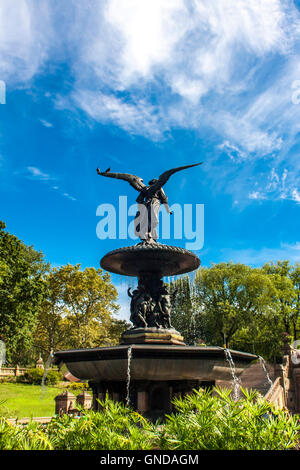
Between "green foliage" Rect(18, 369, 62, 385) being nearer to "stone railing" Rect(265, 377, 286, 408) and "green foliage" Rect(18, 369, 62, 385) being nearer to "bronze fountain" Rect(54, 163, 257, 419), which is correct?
"stone railing" Rect(265, 377, 286, 408)

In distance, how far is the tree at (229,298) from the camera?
37062 millimetres

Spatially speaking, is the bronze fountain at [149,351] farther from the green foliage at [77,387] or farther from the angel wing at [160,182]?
the green foliage at [77,387]

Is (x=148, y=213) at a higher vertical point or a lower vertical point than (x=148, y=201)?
lower

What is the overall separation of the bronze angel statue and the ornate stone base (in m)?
2.71

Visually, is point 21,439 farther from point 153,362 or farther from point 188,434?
point 153,362

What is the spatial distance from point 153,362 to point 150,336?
1.95 metres

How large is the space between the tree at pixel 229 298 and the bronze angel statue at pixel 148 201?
25.8 m

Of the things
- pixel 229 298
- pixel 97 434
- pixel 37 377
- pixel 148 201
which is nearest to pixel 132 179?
pixel 148 201

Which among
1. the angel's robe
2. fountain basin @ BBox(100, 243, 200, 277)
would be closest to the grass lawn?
fountain basin @ BBox(100, 243, 200, 277)

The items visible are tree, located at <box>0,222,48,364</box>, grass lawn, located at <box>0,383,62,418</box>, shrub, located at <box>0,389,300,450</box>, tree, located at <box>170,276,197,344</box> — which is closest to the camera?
shrub, located at <box>0,389,300,450</box>

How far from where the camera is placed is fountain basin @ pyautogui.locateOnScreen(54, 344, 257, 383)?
8.34m

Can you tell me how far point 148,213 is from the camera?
1227 cm
